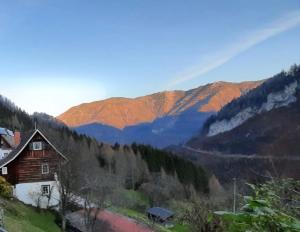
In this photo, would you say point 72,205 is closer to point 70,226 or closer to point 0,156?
point 70,226

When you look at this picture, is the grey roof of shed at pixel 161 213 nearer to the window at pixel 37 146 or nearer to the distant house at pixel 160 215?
the distant house at pixel 160 215

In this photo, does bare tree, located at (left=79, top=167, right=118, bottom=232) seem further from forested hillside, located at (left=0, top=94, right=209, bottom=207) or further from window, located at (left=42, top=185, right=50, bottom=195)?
forested hillside, located at (left=0, top=94, right=209, bottom=207)

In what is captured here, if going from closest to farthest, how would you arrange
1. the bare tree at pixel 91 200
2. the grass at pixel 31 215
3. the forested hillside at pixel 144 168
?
the grass at pixel 31 215, the bare tree at pixel 91 200, the forested hillside at pixel 144 168

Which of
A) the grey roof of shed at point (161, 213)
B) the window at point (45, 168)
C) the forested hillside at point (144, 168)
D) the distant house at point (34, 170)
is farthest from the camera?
the forested hillside at point (144, 168)

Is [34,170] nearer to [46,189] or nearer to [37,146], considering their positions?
[46,189]

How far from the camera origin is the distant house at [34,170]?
50.1m

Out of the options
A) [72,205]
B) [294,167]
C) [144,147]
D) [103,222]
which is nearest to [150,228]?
[103,222]

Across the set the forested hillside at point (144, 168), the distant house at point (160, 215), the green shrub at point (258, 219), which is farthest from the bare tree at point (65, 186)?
the forested hillside at point (144, 168)

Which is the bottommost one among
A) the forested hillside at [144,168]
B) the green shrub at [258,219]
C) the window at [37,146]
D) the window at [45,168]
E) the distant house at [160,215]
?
the distant house at [160,215]

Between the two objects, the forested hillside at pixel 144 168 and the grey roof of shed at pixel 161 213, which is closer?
the grey roof of shed at pixel 161 213

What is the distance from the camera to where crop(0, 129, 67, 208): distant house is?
164ft

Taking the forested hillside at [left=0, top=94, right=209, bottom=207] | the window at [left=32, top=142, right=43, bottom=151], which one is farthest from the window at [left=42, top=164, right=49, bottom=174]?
the forested hillside at [left=0, top=94, right=209, bottom=207]

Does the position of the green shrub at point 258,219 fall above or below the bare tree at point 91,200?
above

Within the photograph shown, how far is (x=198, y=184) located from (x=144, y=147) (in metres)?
18.1
